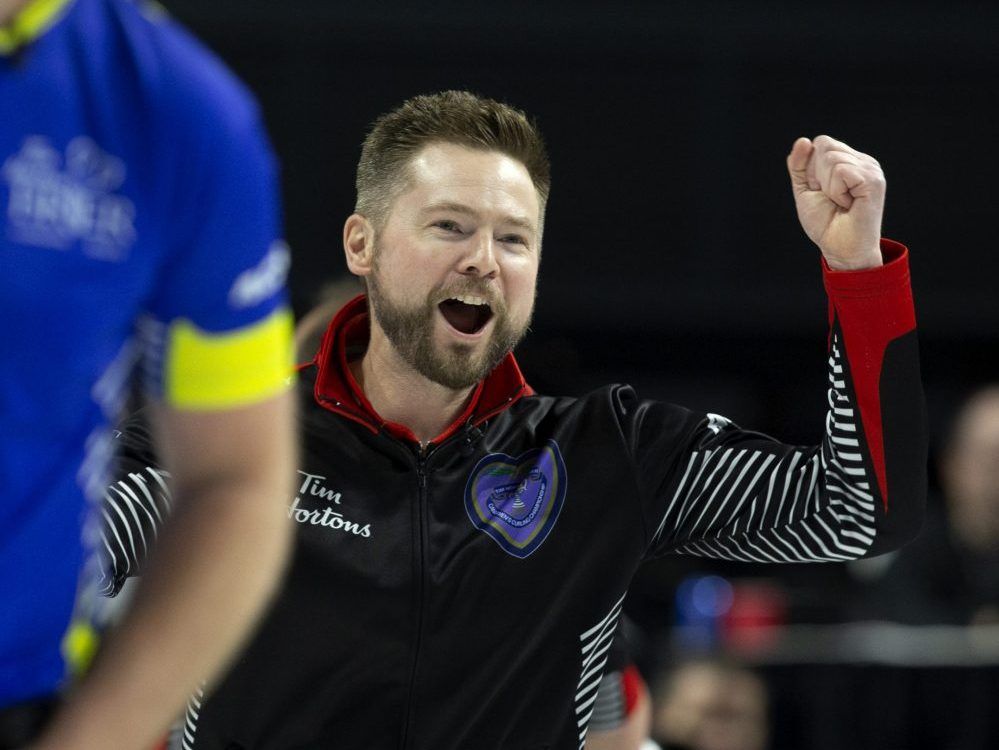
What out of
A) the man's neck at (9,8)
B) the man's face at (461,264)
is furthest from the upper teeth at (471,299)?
the man's neck at (9,8)

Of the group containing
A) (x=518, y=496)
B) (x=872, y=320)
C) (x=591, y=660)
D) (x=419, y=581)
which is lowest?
(x=591, y=660)

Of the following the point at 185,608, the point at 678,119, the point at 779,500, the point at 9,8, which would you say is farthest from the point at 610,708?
the point at 678,119

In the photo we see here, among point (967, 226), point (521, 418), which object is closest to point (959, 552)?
point (521, 418)

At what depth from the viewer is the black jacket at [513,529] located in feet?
8.30

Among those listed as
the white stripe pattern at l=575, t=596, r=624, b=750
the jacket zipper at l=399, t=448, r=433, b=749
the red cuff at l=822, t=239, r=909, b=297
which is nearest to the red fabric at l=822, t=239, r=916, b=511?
the red cuff at l=822, t=239, r=909, b=297

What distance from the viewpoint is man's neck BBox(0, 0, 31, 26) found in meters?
1.14

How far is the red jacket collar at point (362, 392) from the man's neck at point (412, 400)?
0.04 meters

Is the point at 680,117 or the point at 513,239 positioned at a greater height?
the point at 680,117

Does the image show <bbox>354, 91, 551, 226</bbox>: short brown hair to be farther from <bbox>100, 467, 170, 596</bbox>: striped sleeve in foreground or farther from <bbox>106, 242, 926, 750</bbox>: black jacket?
<bbox>100, 467, 170, 596</bbox>: striped sleeve in foreground

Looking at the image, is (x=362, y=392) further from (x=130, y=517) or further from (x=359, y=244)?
(x=130, y=517)

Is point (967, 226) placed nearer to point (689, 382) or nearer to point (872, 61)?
point (872, 61)

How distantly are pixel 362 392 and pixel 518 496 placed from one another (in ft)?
1.16

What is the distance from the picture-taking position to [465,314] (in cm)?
287

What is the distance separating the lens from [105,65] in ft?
3.94
